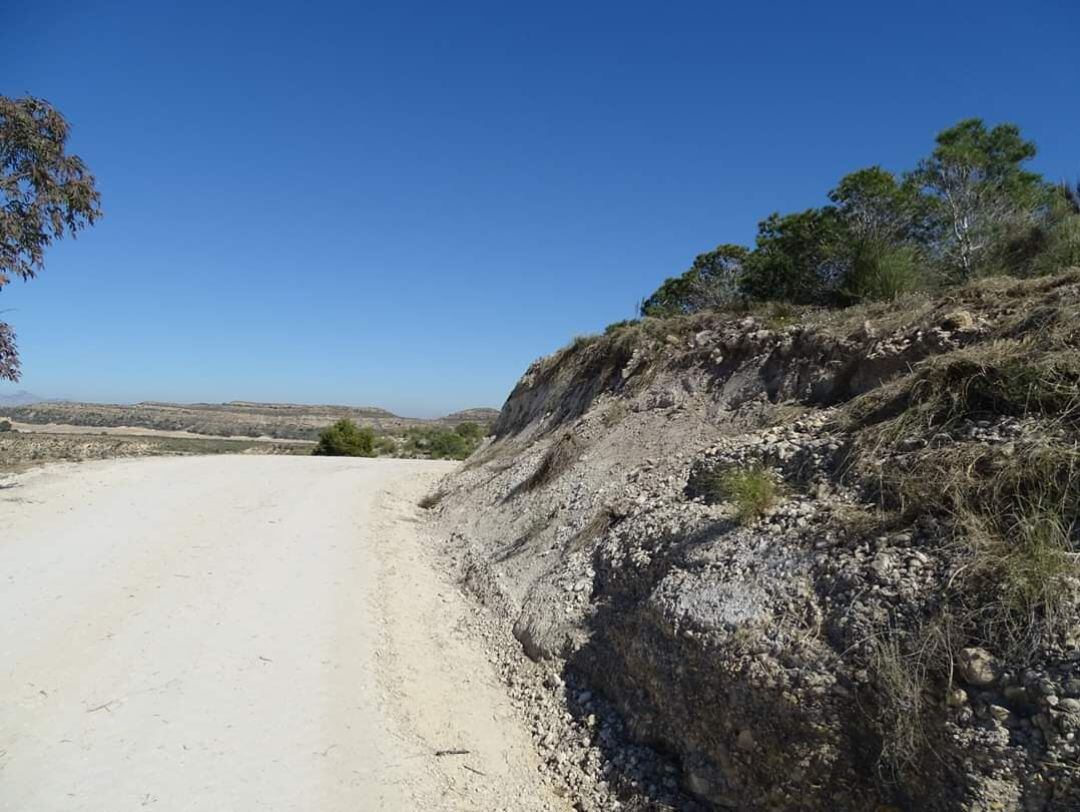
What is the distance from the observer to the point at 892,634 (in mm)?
3133

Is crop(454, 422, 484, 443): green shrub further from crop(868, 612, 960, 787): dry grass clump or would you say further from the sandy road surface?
crop(868, 612, 960, 787): dry grass clump

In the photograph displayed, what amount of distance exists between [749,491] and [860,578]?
1.36 m

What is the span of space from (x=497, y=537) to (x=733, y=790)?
18.8 feet

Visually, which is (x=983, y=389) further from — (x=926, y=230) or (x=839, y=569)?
(x=926, y=230)

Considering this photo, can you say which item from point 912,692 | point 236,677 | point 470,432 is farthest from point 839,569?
point 470,432

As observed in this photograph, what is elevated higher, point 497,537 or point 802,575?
point 802,575

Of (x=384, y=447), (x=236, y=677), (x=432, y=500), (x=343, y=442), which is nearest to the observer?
(x=236, y=677)

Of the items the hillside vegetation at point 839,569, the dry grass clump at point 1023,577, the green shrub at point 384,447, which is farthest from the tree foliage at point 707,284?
the green shrub at point 384,447

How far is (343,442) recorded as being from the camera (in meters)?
29.6

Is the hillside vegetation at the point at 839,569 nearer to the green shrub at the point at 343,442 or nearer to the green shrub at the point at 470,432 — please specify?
the green shrub at the point at 343,442

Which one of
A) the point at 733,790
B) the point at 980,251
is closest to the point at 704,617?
the point at 733,790

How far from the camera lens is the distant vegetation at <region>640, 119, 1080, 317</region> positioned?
28.5ft

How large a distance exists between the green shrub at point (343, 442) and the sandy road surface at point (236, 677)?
65.5 feet

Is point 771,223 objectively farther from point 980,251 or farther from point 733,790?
point 733,790
